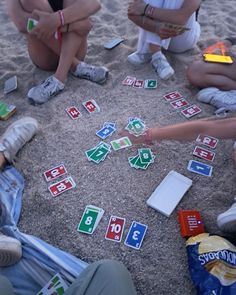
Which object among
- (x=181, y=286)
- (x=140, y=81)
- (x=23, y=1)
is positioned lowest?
(x=181, y=286)

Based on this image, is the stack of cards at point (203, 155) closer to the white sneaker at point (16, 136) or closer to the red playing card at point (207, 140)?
the red playing card at point (207, 140)

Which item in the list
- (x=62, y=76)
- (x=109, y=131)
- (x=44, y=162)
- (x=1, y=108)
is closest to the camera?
(x=44, y=162)

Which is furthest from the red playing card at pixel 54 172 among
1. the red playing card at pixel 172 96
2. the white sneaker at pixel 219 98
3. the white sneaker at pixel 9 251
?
the white sneaker at pixel 219 98

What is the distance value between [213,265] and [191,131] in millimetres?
963

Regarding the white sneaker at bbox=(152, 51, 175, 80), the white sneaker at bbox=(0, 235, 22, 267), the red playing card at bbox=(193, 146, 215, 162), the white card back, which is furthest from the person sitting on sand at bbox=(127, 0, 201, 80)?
the white sneaker at bbox=(0, 235, 22, 267)

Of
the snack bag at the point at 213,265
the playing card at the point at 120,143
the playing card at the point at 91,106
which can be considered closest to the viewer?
the snack bag at the point at 213,265

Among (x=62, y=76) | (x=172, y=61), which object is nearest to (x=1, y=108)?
(x=62, y=76)

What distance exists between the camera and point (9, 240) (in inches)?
68.6

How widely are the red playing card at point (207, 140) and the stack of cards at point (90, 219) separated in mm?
845

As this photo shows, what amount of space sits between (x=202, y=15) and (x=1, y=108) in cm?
225

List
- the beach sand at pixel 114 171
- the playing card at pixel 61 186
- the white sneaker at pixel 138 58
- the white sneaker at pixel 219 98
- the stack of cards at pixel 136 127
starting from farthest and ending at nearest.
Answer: the white sneaker at pixel 138 58
the white sneaker at pixel 219 98
the stack of cards at pixel 136 127
the playing card at pixel 61 186
the beach sand at pixel 114 171

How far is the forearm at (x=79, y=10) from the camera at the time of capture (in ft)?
8.68

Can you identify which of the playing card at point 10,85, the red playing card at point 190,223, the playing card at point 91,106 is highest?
the playing card at point 10,85

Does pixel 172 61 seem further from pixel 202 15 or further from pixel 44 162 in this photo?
pixel 44 162
